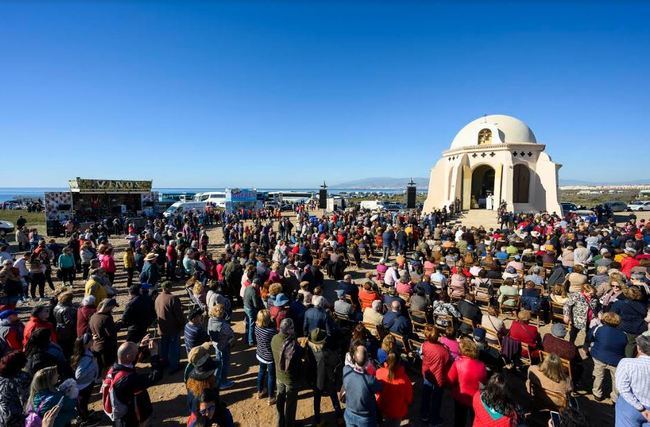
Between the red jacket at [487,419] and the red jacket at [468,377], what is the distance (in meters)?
0.48

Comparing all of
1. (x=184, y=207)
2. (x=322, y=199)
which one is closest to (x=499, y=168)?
(x=322, y=199)

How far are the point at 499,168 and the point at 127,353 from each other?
25389 mm

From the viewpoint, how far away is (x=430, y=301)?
6.01 m

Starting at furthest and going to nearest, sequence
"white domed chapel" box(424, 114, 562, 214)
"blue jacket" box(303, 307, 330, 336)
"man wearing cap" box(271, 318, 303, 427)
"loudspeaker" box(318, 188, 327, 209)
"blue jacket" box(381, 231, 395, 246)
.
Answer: "loudspeaker" box(318, 188, 327, 209), "white domed chapel" box(424, 114, 562, 214), "blue jacket" box(381, 231, 395, 246), "blue jacket" box(303, 307, 330, 336), "man wearing cap" box(271, 318, 303, 427)

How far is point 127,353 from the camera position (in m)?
2.89

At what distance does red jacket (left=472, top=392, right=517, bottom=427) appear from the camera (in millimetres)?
2566

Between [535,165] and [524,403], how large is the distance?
Result: 79.8 feet

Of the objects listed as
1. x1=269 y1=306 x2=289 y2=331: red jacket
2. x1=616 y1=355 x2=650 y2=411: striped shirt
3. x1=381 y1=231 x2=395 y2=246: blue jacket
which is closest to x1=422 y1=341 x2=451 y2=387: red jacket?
x1=616 y1=355 x2=650 y2=411: striped shirt

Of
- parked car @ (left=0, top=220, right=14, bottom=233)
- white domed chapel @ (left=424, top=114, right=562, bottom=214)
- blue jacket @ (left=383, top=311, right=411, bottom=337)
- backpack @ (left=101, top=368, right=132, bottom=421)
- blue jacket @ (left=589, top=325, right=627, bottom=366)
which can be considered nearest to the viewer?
backpack @ (left=101, top=368, right=132, bottom=421)

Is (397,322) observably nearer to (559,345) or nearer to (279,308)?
(279,308)

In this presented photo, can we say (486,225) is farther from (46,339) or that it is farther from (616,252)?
(46,339)

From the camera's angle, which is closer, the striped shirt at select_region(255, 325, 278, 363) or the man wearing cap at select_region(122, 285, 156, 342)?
the striped shirt at select_region(255, 325, 278, 363)

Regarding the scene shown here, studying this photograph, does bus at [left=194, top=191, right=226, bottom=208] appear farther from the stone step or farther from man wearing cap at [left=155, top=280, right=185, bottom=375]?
man wearing cap at [left=155, top=280, right=185, bottom=375]

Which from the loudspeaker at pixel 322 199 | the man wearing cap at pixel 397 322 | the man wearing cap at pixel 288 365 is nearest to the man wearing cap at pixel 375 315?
the man wearing cap at pixel 397 322
